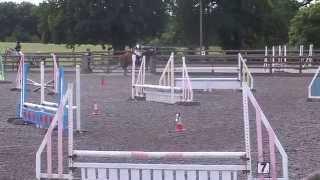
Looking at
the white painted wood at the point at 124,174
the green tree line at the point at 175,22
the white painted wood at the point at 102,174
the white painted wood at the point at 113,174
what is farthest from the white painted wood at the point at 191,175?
the green tree line at the point at 175,22

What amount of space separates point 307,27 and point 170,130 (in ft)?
185

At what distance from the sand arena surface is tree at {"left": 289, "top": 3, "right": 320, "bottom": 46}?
46.2m

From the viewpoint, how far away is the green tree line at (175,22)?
66.2 m

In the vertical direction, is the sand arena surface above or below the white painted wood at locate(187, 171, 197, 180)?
below

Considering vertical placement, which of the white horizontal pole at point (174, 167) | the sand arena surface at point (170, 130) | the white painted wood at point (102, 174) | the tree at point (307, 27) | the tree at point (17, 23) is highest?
the tree at point (17, 23)

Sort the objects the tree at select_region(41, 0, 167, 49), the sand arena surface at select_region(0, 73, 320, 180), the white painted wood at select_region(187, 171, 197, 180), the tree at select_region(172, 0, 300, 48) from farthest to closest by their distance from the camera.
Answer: the tree at select_region(172, 0, 300, 48), the tree at select_region(41, 0, 167, 49), the sand arena surface at select_region(0, 73, 320, 180), the white painted wood at select_region(187, 171, 197, 180)

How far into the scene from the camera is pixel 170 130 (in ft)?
44.5

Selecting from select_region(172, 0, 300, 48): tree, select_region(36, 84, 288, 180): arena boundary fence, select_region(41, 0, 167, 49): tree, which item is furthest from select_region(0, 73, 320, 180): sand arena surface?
select_region(172, 0, 300, 48): tree

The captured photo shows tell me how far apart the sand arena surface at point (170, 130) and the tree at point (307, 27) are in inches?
1818

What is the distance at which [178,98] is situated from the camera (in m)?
20.0

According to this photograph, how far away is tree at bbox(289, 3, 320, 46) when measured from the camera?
67312mm

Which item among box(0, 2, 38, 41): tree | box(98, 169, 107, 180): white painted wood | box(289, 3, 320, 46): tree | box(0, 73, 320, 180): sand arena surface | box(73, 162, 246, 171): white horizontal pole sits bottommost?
box(0, 73, 320, 180): sand arena surface

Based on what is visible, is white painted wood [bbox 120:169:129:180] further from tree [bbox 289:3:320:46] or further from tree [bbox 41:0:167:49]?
tree [bbox 289:3:320:46]

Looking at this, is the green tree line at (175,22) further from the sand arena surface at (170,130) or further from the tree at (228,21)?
the sand arena surface at (170,130)
